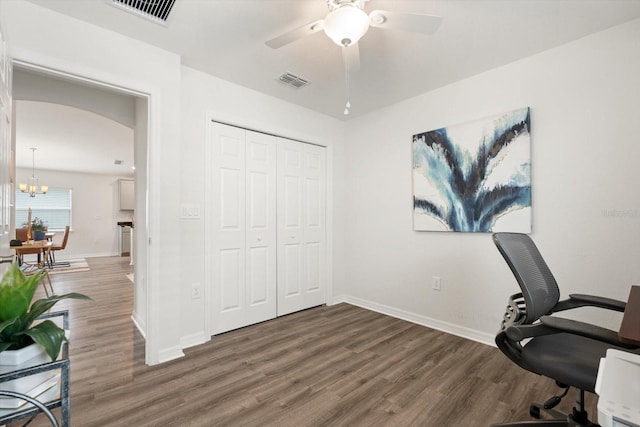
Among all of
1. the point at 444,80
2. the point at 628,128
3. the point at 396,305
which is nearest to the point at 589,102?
the point at 628,128

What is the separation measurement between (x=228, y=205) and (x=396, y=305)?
2115 millimetres

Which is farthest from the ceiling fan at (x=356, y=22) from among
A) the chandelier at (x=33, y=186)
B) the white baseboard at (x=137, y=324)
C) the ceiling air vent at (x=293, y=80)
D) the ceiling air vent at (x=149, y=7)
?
the chandelier at (x=33, y=186)

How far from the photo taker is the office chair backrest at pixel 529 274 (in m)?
1.37

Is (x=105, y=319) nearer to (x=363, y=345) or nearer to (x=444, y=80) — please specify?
(x=363, y=345)

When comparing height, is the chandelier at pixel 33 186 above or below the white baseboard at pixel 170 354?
above

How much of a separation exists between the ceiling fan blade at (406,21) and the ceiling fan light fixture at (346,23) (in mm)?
84

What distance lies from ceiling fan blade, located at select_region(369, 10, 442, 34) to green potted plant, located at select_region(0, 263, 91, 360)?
1.89m

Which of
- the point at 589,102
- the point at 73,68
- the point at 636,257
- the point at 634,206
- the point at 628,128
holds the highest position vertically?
the point at 73,68

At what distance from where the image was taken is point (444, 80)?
2.77 m

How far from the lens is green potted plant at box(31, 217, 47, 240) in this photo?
22.3 feet

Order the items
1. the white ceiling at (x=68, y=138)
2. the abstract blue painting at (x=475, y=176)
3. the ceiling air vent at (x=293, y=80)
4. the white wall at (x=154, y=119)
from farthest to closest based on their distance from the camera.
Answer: the white ceiling at (x=68, y=138) → the ceiling air vent at (x=293, y=80) → the abstract blue painting at (x=475, y=176) → the white wall at (x=154, y=119)

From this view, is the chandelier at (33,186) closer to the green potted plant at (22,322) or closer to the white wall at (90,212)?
the white wall at (90,212)

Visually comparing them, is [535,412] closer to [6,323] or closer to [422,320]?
[422,320]

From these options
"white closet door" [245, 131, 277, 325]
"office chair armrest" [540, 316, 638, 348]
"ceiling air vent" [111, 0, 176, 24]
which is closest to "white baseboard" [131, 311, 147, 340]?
"white closet door" [245, 131, 277, 325]
